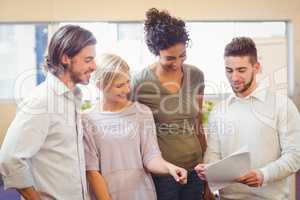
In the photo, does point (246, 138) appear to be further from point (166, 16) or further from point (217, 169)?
point (166, 16)

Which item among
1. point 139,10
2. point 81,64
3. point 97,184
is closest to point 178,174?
point 97,184

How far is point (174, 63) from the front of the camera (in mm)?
1735

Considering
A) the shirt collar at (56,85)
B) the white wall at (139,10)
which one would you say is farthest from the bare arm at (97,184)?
the white wall at (139,10)

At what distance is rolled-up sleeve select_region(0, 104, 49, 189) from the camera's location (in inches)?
48.2

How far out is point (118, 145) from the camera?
154cm

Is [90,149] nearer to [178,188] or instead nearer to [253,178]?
[178,188]

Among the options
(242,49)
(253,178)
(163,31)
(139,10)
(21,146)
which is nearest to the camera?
(21,146)

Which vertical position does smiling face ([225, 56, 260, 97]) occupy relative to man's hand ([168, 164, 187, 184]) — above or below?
above

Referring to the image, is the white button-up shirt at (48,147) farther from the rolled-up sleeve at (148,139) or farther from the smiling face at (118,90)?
the rolled-up sleeve at (148,139)

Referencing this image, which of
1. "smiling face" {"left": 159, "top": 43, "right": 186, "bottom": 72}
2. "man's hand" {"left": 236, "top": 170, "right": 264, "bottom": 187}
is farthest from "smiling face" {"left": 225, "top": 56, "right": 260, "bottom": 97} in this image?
"man's hand" {"left": 236, "top": 170, "right": 264, "bottom": 187}

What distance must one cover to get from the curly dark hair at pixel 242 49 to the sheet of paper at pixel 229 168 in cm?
40

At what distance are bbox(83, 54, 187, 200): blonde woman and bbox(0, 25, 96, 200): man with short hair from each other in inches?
4.4

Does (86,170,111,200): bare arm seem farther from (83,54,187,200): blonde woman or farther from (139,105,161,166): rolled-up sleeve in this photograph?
(139,105,161,166): rolled-up sleeve

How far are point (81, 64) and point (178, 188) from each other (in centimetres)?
76
